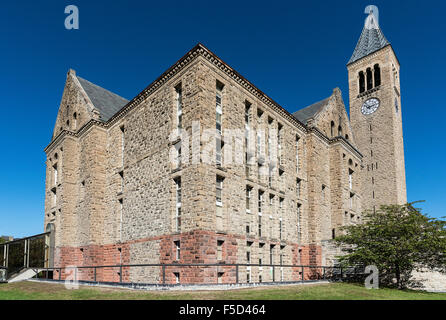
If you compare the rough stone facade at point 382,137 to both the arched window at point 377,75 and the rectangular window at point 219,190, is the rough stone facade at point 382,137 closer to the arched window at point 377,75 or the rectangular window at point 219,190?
the arched window at point 377,75

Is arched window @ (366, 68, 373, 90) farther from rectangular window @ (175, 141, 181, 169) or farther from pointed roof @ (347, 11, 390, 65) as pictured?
rectangular window @ (175, 141, 181, 169)

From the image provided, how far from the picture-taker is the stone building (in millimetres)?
18547

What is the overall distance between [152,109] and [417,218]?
57.4 ft

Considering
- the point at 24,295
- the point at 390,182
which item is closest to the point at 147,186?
the point at 24,295

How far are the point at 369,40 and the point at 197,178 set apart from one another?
4903 centimetres

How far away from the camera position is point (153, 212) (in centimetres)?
2064

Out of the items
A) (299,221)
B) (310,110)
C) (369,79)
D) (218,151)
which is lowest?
(299,221)

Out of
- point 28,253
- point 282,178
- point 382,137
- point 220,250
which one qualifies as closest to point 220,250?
point 220,250

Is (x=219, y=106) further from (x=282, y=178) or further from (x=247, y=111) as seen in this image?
(x=282, y=178)

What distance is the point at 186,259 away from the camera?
1716 centimetres

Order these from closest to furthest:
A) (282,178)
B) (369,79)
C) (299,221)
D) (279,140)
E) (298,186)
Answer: (282,178) < (279,140) < (299,221) < (298,186) < (369,79)

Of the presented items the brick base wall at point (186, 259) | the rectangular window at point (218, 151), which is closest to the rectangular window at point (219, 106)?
the rectangular window at point (218, 151)

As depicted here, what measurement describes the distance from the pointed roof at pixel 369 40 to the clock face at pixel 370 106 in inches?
308
